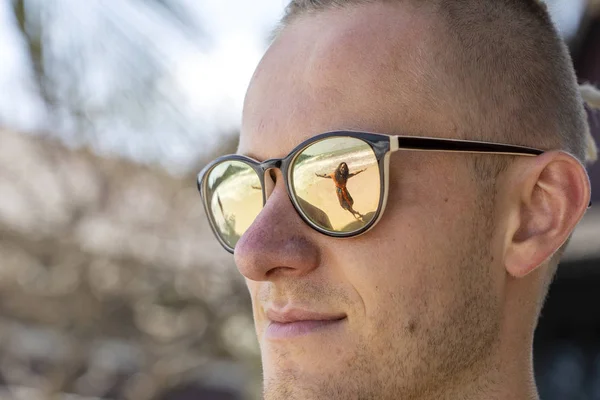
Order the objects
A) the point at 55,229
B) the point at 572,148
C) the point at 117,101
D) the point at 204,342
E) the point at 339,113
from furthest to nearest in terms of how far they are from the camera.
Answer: the point at 204,342, the point at 55,229, the point at 117,101, the point at 572,148, the point at 339,113

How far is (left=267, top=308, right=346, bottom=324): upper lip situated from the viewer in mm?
1807

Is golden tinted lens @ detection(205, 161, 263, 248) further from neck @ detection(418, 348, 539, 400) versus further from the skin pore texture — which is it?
neck @ detection(418, 348, 539, 400)

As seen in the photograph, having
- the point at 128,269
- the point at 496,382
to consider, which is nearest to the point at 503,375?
the point at 496,382

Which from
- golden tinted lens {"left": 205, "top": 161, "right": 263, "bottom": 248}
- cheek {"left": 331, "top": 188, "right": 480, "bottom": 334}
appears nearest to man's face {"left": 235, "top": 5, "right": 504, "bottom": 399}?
cheek {"left": 331, "top": 188, "right": 480, "bottom": 334}

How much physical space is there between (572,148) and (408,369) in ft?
2.79

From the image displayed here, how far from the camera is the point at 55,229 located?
25.1ft

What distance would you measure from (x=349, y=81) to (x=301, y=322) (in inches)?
24.9

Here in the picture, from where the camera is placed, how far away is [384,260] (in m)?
1.80

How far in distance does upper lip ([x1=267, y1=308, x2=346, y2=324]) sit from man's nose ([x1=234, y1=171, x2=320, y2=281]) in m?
0.09

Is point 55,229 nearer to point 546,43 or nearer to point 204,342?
point 204,342

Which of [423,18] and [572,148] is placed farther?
[572,148]

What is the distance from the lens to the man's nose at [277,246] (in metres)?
1.80

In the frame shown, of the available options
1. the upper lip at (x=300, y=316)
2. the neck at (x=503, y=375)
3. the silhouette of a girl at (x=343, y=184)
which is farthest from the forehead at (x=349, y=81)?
the neck at (x=503, y=375)

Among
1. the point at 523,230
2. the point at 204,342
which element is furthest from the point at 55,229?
the point at 523,230
